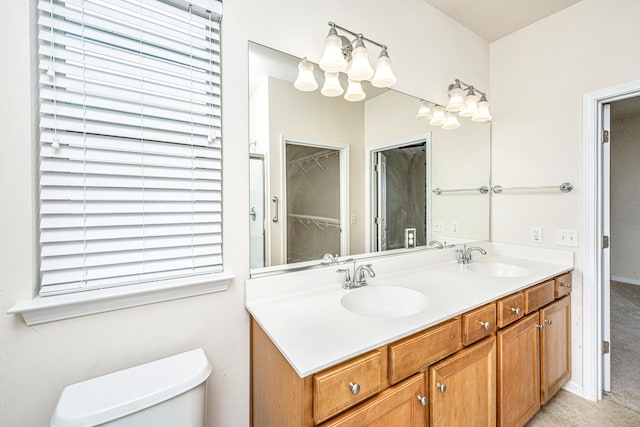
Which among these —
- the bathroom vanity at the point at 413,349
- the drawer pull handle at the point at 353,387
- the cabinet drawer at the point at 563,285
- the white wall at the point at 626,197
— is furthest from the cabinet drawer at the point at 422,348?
the white wall at the point at 626,197

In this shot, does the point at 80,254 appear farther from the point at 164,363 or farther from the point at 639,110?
the point at 639,110

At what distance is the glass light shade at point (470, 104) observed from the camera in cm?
196

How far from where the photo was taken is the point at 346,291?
4.45 ft

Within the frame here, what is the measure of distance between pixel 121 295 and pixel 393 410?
1.01 metres

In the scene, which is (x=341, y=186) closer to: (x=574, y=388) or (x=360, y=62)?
(x=360, y=62)

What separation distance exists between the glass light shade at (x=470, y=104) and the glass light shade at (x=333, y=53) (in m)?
1.14

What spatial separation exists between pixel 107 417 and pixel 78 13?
4.12 feet

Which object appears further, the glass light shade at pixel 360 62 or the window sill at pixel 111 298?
the glass light shade at pixel 360 62

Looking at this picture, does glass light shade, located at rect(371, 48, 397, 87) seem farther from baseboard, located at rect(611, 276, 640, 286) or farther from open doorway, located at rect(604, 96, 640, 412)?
baseboard, located at rect(611, 276, 640, 286)

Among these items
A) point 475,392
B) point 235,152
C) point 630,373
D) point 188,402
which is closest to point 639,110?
point 630,373

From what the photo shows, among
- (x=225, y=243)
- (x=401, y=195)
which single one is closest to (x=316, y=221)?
(x=225, y=243)

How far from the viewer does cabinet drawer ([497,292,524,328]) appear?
133 centimetres

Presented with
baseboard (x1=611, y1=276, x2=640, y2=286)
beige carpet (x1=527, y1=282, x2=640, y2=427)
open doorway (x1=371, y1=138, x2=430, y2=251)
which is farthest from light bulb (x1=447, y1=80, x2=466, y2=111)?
baseboard (x1=611, y1=276, x2=640, y2=286)

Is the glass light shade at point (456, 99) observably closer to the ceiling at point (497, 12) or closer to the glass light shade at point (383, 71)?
the ceiling at point (497, 12)
